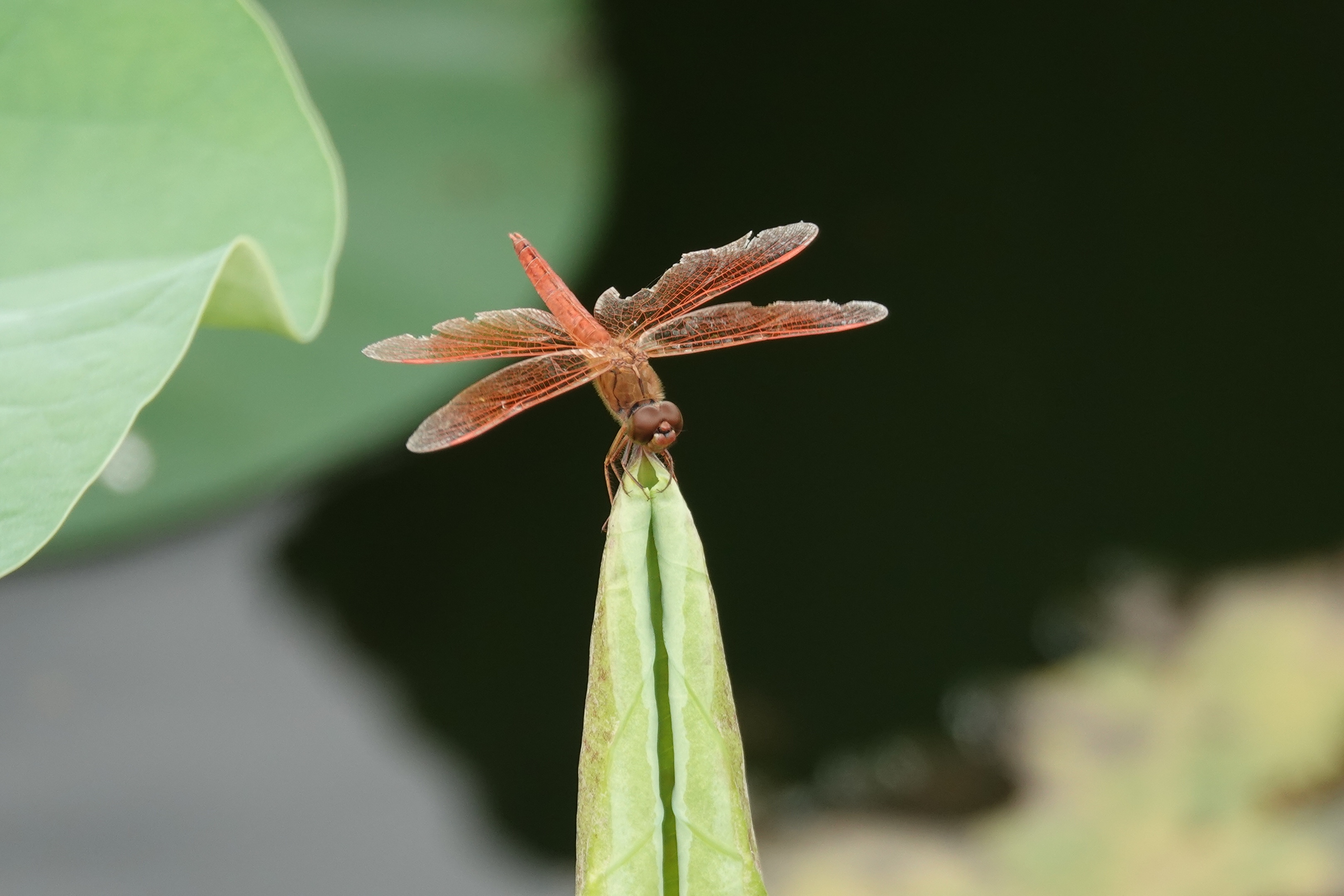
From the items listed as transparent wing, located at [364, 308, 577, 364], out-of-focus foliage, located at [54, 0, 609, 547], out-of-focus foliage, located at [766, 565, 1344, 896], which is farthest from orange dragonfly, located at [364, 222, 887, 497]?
out-of-focus foliage, located at [766, 565, 1344, 896]

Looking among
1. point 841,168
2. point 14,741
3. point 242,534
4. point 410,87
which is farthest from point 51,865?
point 841,168

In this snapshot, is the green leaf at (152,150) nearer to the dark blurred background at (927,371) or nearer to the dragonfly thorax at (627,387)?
the dragonfly thorax at (627,387)

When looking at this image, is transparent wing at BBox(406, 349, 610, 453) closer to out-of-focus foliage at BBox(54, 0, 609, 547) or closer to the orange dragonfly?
the orange dragonfly

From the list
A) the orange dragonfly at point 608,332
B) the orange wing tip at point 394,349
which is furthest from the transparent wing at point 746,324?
the orange wing tip at point 394,349

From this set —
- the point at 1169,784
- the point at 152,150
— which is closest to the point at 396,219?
the point at 152,150

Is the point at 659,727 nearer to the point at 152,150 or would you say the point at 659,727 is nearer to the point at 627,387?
the point at 627,387

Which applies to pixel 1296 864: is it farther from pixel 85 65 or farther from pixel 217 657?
pixel 85 65
